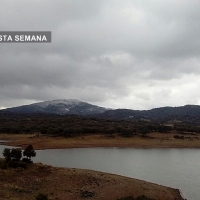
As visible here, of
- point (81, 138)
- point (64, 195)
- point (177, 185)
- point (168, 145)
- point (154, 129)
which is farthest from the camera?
point (154, 129)

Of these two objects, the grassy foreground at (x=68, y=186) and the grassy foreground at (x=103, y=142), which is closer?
the grassy foreground at (x=68, y=186)

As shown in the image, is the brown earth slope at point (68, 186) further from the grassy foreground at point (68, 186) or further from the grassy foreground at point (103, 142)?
the grassy foreground at point (103, 142)

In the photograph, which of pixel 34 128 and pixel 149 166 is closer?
pixel 149 166

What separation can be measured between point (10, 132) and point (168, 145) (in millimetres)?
78153

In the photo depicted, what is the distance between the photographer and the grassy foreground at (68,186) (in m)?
33.2

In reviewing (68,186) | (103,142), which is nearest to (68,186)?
(68,186)

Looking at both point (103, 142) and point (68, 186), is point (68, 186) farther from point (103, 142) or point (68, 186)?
point (103, 142)

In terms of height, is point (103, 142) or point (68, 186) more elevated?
point (103, 142)

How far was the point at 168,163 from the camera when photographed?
6512cm

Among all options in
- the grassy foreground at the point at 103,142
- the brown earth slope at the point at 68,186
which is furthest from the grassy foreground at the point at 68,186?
the grassy foreground at the point at 103,142

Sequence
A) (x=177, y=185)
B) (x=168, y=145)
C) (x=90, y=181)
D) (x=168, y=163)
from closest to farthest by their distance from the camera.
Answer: (x=90, y=181)
(x=177, y=185)
(x=168, y=163)
(x=168, y=145)

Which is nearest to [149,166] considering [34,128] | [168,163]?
[168,163]

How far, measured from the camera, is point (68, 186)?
122ft

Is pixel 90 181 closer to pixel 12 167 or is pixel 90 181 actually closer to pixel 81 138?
pixel 12 167
